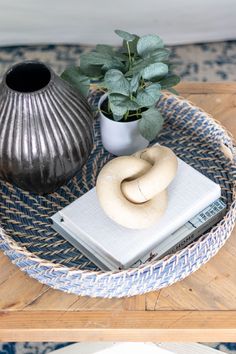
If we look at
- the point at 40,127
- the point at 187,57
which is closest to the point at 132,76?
the point at 40,127

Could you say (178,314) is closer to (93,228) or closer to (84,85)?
(93,228)

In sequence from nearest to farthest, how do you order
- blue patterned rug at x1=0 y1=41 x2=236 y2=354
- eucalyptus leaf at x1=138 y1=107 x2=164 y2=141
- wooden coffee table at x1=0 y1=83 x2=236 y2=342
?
wooden coffee table at x1=0 y1=83 x2=236 y2=342 < eucalyptus leaf at x1=138 y1=107 x2=164 y2=141 < blue patterned rug at x1=0 y1=41 x2=236 y2=354

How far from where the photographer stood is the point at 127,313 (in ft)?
2.78

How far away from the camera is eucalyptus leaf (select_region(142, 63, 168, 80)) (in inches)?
35.7

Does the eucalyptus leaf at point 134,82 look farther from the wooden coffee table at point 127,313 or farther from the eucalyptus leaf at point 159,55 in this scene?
the wooden coffee table at point 127,313

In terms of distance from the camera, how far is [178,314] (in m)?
0.85

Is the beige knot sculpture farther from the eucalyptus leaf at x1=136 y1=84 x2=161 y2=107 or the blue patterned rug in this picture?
the blue patterned rug

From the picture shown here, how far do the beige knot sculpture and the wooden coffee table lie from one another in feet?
0.35

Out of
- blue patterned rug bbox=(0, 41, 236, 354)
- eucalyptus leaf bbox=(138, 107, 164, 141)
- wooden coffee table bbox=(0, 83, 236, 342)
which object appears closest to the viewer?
wooden coffee table bbox=(0, 83, 236, 342)

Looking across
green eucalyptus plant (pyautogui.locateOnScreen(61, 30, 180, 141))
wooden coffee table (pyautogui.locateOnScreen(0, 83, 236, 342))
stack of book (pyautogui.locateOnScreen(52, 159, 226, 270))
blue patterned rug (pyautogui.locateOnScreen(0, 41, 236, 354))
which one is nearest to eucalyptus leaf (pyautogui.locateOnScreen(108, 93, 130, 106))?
green eucalyptus plant (pyautogui.locateOnScreen(61, 30, 180, 141))

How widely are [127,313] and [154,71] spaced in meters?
0.35

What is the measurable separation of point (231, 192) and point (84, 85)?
277mm

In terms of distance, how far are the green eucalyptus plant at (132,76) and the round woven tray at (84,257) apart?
107 millimetres

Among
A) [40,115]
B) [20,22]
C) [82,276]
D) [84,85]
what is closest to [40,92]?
[40,115]
